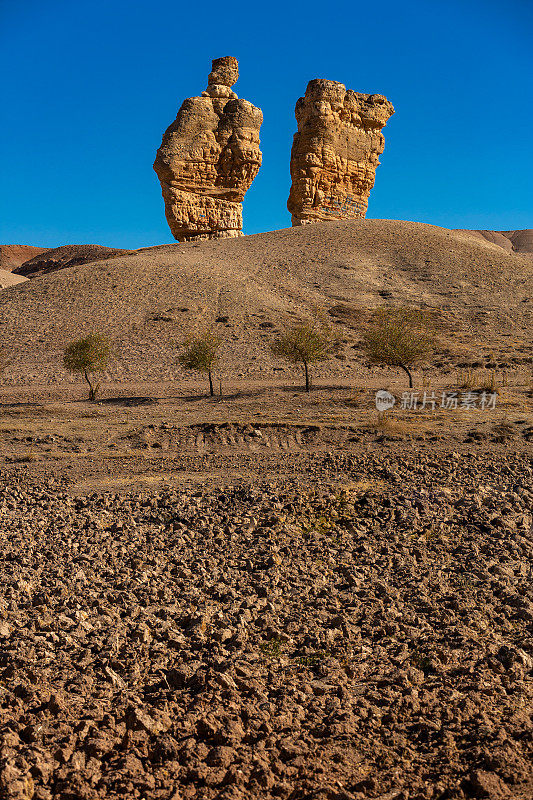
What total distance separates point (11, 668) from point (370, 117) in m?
56.3

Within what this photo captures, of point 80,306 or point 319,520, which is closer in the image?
point 319,520

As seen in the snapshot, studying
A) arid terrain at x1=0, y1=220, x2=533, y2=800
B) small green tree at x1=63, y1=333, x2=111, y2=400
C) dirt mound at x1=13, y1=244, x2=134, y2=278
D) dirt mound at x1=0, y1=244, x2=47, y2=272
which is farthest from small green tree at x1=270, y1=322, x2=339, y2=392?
dirt mound at x1=0, y1=244, x2=47, y2=272

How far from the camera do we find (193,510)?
1039cm

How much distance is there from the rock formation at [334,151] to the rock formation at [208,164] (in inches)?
164

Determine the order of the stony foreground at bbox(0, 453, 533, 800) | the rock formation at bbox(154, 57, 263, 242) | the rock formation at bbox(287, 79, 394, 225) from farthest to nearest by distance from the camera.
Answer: the rock formation at bbox(287, 79, 394, 225), the rock formation at bbox(154, 57, 263, 242), the stony foreground at bbox(0, 453, 533, 800)

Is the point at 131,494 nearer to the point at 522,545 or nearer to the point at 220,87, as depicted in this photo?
the point at 522,545

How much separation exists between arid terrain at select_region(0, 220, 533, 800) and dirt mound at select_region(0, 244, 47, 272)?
4128 inches

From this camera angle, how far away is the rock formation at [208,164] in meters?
46.8

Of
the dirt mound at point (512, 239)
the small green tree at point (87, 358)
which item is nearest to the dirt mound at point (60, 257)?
the small green tree at point (87, 358)

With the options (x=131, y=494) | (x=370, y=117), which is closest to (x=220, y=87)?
(x=370, y=117)

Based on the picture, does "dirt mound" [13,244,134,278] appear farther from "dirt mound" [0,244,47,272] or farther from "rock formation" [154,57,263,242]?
"rock formation" [154,57,263,242]

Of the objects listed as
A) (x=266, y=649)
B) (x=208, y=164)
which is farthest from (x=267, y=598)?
(x=208, y=164)

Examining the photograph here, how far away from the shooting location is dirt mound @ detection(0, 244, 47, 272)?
4557 inches

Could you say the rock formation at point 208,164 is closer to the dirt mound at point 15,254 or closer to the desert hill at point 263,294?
the desert hill at point 263,294
